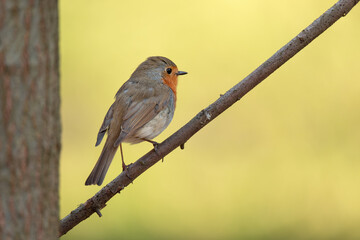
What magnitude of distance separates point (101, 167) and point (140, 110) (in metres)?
0.61

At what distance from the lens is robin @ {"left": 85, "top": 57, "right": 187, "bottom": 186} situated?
3654mm

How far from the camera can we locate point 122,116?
3820 mm

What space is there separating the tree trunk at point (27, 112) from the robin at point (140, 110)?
1.59 m

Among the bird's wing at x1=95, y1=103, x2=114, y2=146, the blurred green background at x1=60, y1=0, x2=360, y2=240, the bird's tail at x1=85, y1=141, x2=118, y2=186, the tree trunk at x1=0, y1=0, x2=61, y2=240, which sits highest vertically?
the blurred green background at x1=60, y1=0, x2=360, y2=240

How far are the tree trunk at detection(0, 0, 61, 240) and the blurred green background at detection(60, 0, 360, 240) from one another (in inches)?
149

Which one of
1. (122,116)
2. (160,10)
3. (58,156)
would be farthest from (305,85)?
(58,156)

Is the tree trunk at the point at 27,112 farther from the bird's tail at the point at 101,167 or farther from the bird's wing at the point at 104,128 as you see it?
the bird's wing at the point at 104,128

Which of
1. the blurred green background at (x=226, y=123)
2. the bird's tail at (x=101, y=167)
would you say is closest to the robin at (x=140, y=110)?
the bird's tail at (x=101, y=167)

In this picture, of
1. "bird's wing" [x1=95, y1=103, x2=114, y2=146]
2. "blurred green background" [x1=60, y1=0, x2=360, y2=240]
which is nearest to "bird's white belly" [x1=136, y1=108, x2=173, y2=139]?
"bird's wing" [x1=95, y1=103, x2=114, y2=146]

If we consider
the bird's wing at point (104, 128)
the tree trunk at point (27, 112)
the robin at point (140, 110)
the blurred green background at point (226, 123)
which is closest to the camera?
the tree trunk at point (27, 112)

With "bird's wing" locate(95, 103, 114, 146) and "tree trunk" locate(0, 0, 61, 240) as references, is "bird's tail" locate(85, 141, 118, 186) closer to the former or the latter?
"bird's wing" locate(95, 103, 114, 146)

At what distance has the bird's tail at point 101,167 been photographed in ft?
11.1

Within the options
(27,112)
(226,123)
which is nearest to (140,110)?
(27,112)

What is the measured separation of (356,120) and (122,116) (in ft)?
11.8
